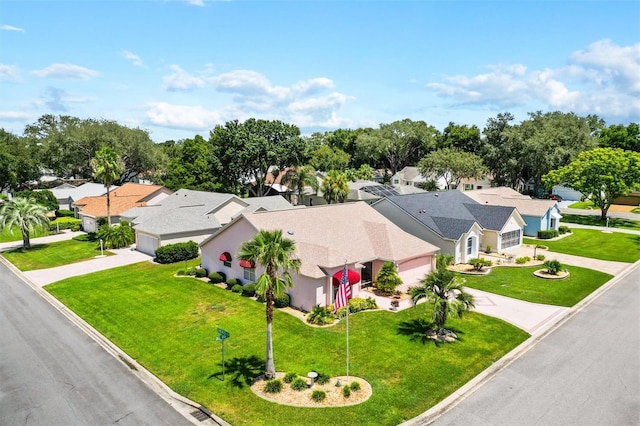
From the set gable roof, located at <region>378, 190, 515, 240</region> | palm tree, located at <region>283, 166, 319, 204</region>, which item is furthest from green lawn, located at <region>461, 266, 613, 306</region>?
palm tree, located at <region>283, 166, 319, 204</region>

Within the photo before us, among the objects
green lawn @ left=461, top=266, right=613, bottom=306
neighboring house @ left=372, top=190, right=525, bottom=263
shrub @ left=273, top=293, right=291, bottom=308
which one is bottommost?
green lawn @ left=461, top=266, right=613, bottom=306

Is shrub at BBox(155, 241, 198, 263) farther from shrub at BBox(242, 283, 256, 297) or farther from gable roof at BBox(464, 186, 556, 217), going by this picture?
gable roof at BBox(464, 186, 556, 217)

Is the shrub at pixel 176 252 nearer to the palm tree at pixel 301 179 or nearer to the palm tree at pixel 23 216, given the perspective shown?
the palm tree at pixel 23 216

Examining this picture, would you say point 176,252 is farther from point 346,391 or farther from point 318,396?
point 346,391

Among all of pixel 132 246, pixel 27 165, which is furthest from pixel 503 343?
pixel 27 165

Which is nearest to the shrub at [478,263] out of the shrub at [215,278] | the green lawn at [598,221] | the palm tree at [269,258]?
the shrub at [215,278]
